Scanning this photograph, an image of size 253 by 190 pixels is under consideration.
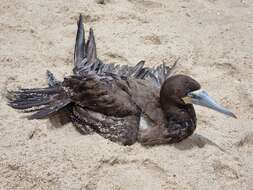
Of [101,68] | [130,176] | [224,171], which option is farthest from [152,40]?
[130,176]

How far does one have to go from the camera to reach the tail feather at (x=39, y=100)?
10.5ft

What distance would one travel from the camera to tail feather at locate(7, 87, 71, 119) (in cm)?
320

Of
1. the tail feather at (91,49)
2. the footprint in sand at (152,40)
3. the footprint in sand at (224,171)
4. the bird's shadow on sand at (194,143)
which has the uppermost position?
the tail feather at (91,49)

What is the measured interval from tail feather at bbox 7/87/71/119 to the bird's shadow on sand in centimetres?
72

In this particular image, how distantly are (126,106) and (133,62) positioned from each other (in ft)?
3.19

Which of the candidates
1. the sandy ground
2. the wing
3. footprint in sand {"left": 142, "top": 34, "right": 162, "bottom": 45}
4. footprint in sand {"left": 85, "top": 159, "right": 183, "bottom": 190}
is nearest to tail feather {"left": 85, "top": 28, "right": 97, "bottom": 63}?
the sandy ground

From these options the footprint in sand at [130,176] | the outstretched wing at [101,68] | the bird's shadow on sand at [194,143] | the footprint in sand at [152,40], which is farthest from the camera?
the footprint in sand at [152,40]

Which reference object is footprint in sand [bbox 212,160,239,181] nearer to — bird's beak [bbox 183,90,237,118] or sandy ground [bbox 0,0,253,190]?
sandy ground [bbox 0,0,253,190]

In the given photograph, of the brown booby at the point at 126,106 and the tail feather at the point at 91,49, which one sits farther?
the tail feather at the point at 91,49

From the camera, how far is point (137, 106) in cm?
311

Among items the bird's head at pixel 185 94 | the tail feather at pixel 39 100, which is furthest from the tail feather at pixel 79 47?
the bird's head at pixel 185 94

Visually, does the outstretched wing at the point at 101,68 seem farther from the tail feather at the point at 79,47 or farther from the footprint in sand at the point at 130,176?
the footprint in sand at the point at 130,176

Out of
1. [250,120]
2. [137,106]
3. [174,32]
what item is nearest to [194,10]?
[174,32]

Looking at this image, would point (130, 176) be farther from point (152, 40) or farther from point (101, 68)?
point (152, 40)
